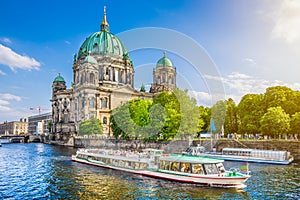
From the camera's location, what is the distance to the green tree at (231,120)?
92500 mm

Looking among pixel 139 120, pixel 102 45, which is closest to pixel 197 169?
pixel 139 120

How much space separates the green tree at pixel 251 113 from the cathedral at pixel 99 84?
57.4 metres

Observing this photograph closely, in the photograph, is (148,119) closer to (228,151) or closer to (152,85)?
(228,151)

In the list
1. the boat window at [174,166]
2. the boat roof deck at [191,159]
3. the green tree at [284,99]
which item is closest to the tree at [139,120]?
the green tree at [284,99]

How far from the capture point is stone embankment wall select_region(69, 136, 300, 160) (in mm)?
57634

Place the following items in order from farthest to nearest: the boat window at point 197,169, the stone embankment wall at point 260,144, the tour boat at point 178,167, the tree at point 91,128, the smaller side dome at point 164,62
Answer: the smaller side dome at point 164,62 < the tree at point 91,128 < the stone embankment wall at point 260,144 < the boat window at point 197,169 < the tour boat at point 178,167

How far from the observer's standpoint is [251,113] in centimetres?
7906

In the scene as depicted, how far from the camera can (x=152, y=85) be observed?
14588 centimetres

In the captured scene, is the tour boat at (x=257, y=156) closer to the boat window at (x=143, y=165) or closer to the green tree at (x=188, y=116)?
the green tree at (x=188, y=116)

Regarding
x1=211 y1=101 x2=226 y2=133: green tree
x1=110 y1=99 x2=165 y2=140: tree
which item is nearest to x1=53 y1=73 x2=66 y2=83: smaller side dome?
x1=110 y1=99 x2=165 y2=140: tree

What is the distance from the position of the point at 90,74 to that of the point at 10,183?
8874 centimetres

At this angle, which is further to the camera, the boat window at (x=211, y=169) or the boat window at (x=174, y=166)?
the boat window at (x=174, y=166)

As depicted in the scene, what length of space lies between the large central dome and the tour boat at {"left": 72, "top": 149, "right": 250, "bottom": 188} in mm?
94991

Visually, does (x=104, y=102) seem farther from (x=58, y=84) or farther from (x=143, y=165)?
(x=143, y=165)
